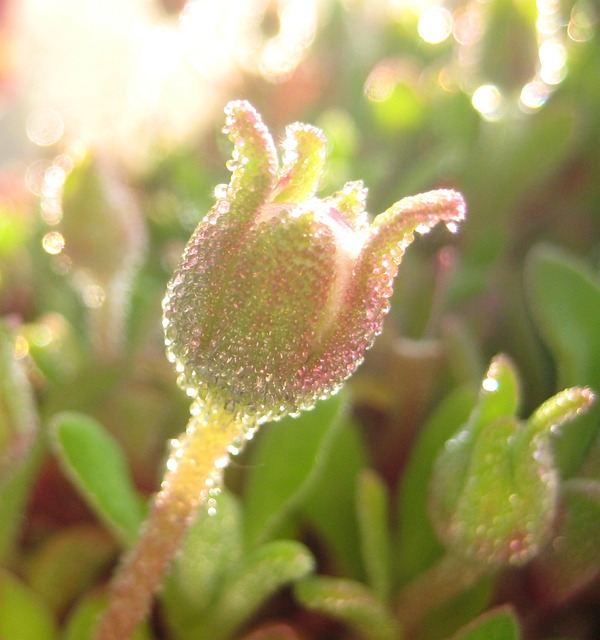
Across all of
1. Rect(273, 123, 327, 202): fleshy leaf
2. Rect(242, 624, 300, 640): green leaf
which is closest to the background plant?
Rect(242, 624, 300, 640): green leaf

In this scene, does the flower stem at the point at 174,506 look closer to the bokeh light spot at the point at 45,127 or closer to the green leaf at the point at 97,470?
the green leaf at the point at 97,470

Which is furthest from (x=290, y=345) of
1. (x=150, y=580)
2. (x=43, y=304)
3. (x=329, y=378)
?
(x=43, y=304)

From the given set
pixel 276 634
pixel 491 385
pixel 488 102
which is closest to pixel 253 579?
pixel 276 634

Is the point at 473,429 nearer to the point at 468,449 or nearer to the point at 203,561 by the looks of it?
the point at 468,449

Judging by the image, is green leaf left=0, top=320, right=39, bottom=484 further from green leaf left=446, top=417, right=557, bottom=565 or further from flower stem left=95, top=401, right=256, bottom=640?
green leaf left=446, top=417, right=557, bottom=565

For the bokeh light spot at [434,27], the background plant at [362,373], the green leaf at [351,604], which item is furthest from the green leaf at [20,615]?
the bokeh light spot at [434,27]

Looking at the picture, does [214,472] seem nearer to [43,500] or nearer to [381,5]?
[43,500]
